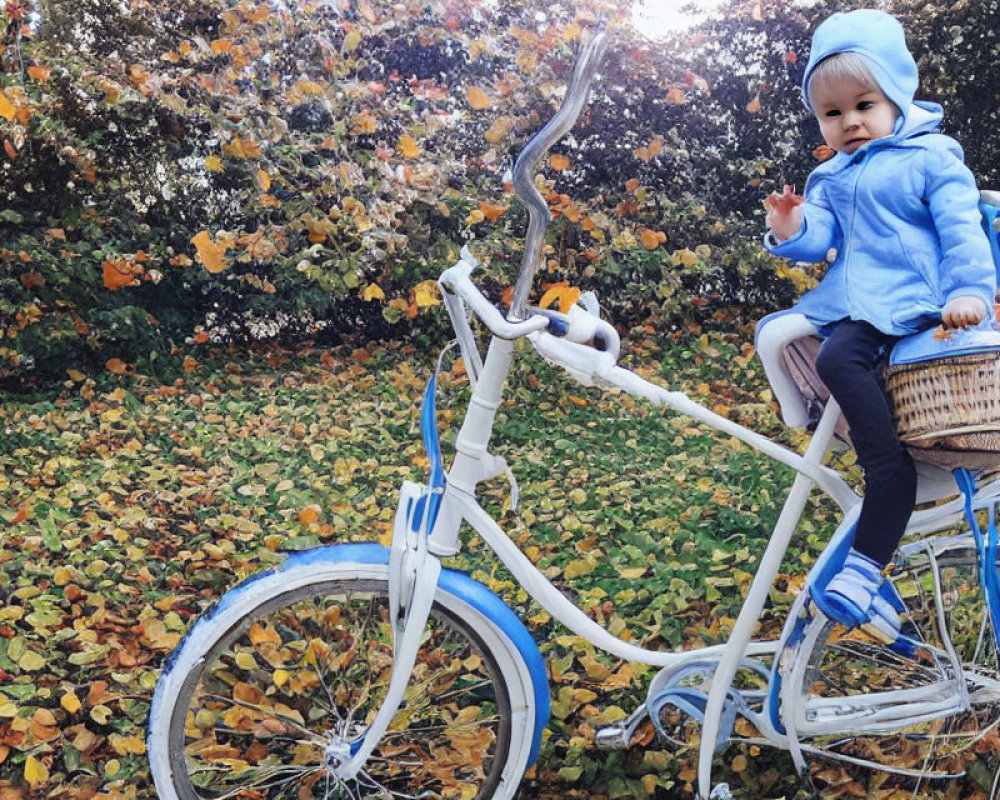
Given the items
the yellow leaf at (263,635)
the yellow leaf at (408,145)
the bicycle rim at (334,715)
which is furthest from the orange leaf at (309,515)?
the yellow leaf at (408,145)

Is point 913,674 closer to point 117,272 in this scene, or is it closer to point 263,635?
point 263,635

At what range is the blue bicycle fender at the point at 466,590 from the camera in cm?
179

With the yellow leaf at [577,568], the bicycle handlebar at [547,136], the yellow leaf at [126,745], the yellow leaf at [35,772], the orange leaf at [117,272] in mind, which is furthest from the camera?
the orange leaf at [117,272]

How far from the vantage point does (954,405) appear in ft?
5.17

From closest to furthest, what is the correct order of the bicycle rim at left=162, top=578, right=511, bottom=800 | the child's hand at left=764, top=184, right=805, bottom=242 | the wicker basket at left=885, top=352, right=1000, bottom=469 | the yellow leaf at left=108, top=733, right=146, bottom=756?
the wicker basket at left=885, top=352, right=1000, bottom=469 → the child's hand at left=764, top=184, right=805, bottom=242 → the bicycle rim at left=162, top=578, right=511, bottom=800 → the yellow leaf at left=108, top=733, right=146, bottom=756

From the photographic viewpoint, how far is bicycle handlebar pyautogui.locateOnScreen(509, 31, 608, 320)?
1439 millimetres

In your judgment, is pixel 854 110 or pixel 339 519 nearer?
pixel 854 110

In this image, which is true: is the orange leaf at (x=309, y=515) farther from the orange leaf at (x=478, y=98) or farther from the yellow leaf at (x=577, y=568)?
the orange leaf at (x=478, y=98)

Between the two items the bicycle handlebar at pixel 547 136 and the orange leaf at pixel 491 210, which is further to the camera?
the orange leaf at pixel 491 210

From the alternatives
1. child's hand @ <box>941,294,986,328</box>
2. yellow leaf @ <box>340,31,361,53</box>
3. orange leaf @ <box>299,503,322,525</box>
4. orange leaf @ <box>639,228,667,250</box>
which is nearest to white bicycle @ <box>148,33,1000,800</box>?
child's hand @ <box>941,294,986,328</box>

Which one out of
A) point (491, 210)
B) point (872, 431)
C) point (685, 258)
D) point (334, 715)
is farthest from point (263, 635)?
point (685, 258)

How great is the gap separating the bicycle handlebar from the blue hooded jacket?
1.58 feet

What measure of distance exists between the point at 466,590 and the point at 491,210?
366 cm

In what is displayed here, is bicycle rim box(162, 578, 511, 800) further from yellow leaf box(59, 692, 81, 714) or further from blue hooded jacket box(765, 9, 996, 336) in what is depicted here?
blue hooded jacket box(765, 9, 996, 336)
